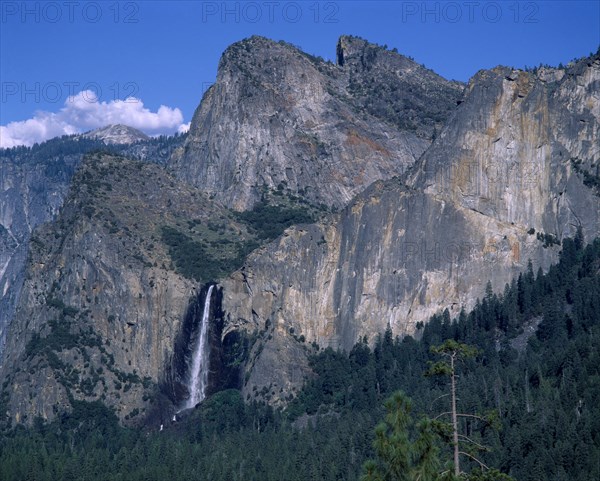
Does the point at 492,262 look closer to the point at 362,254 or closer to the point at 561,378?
the point at 362,254

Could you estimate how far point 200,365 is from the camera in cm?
17950

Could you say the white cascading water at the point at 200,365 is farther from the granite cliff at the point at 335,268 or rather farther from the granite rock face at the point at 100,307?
the granite rock face at the point at 100,307

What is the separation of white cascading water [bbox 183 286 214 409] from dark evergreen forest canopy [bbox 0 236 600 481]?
7320 mm

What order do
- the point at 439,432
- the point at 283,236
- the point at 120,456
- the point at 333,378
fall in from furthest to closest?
1. the point at 283,236
2. the point at 333,378
3. the point at 120,456
4. the point at 439,432

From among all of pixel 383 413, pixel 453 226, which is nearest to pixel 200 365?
pixel 453 226

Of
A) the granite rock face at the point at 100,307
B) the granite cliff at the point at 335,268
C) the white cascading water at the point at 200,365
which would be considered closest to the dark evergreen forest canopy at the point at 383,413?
the granite cliff at the point at 335,268

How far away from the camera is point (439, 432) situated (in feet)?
188

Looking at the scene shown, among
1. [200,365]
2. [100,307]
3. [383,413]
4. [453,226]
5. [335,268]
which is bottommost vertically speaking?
[383,413]

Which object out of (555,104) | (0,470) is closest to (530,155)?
A: (555,104)

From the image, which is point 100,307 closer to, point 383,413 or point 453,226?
point 453,226

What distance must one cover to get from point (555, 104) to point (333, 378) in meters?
44.2

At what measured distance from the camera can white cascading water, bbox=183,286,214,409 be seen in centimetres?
17775

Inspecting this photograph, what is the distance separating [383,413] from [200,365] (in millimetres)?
39815

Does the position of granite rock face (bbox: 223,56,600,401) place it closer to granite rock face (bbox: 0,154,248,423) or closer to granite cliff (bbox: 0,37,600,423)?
granite cliff (bbox: 0,37,600,423)
